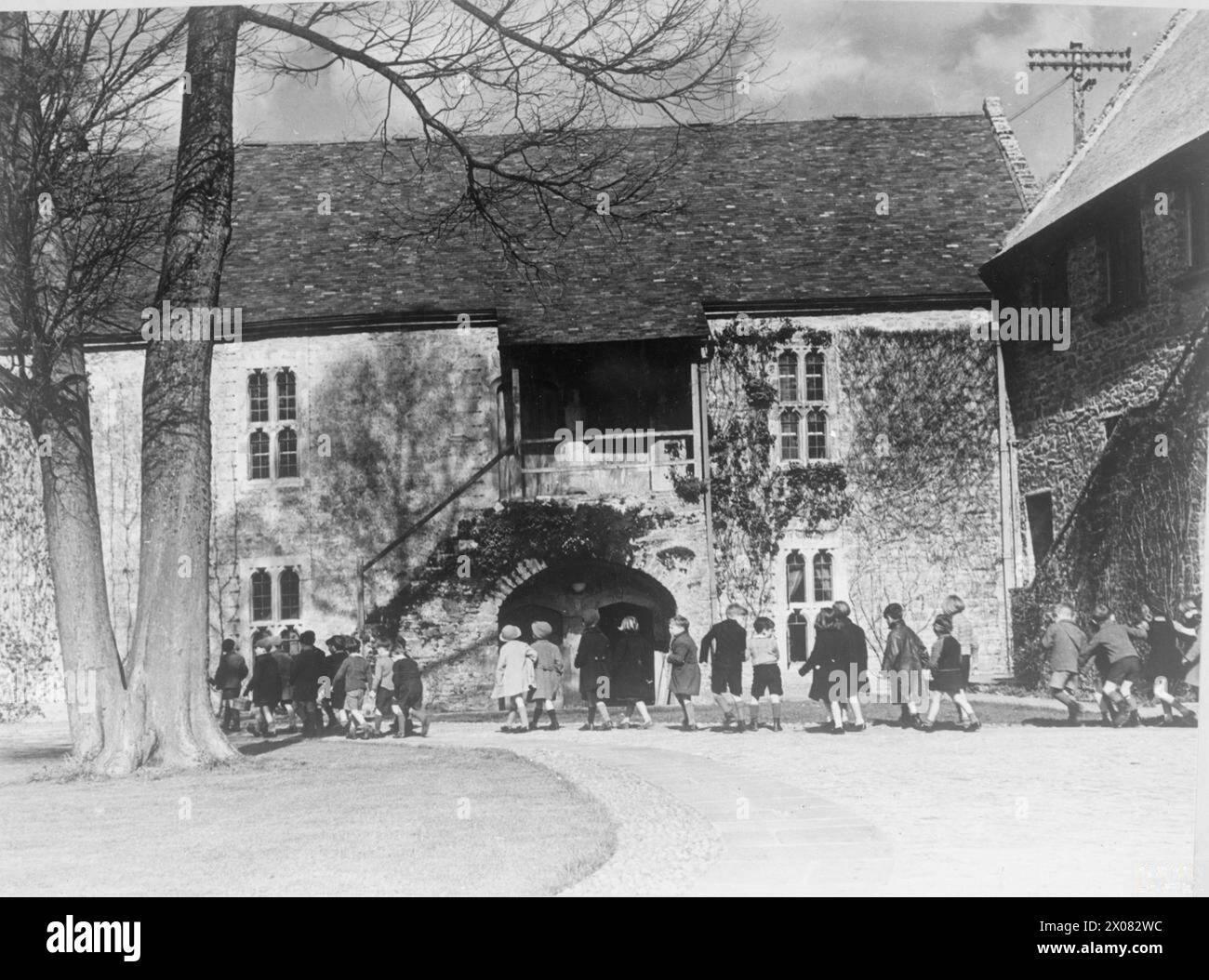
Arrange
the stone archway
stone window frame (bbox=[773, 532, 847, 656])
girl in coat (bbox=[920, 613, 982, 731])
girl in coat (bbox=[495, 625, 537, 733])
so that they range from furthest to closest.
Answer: the stone archway → stone window frame (bbox=[773, 532, 847, 656]) → girl in coat (bbox=[495, 625, 537, 733]) → girl in coat (bbox=[920, 613, 982, 731])

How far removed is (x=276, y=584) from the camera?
13.6 metres

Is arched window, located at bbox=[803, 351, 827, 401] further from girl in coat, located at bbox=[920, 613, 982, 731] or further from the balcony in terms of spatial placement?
girl in coat, located at bbox=[920, 613, 982, 731]

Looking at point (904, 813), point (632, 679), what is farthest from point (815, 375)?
point (904, 813)

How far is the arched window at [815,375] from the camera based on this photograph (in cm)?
1458

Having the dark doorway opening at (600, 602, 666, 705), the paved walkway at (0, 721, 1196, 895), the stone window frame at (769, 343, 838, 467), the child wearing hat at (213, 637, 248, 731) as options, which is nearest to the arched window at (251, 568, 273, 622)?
the child wearing hat at (213, 637, 248, 731)

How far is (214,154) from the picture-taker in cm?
1117

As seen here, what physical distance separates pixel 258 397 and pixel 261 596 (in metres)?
1.96

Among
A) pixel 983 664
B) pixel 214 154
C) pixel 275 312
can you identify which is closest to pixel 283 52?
pixel 214 154

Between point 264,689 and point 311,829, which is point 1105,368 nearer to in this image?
point 311,829

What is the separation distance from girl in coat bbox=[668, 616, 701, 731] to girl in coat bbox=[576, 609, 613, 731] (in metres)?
0.71

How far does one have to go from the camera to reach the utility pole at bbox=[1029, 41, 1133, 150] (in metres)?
9.97

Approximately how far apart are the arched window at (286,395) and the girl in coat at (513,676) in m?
3.17

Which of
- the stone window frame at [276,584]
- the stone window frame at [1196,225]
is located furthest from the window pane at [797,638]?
the stone window frame at [1196,225]
